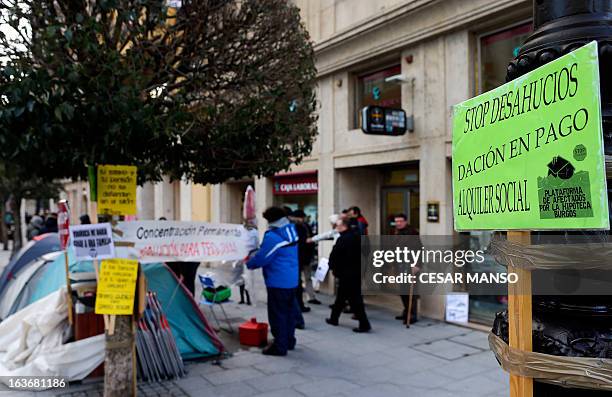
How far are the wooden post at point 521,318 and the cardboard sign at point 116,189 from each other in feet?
12.9

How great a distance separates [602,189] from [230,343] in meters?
6.39

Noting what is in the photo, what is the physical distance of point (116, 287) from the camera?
4727 mm

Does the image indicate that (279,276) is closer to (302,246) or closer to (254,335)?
(254,335)

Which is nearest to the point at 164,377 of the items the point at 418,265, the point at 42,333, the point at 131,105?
the point at 42,333

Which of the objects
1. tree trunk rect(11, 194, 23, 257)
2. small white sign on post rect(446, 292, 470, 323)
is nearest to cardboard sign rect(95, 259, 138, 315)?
small white sign on post rect(446, 292, 470, 323)

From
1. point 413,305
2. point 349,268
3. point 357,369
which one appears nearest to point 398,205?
point 413,305

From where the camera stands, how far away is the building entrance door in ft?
32.6

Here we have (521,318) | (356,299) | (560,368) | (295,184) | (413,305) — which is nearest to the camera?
(560,368)

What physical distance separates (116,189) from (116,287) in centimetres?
94

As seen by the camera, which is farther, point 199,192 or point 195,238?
point 199,192

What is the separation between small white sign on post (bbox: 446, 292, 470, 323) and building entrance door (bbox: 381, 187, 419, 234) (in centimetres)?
191

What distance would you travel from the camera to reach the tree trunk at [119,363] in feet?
15.8

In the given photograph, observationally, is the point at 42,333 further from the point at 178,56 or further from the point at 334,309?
the point at 334,309

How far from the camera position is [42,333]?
5691 millimetres
